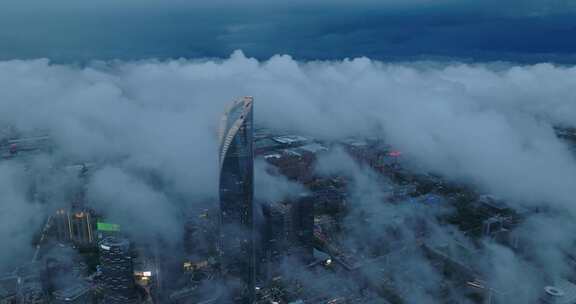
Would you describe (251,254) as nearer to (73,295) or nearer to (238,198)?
(238,198)

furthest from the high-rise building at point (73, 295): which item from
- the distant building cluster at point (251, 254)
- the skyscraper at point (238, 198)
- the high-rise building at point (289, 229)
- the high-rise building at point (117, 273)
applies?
the high-rise building at point (289, 229)

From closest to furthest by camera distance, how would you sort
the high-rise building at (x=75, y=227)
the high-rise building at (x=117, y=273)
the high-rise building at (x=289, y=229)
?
the high-rise building at (x=117, y=273), the high-rise building at (x=289, y=229), the high-rise building at (x=75, y=227)

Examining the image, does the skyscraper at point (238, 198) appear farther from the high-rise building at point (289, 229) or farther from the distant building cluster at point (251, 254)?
the high-rise building at point (289, 229)

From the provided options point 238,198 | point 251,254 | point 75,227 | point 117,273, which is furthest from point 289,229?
point 75,227

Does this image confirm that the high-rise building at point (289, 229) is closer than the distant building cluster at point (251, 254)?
No

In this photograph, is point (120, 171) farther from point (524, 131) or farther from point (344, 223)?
point (524, 131)

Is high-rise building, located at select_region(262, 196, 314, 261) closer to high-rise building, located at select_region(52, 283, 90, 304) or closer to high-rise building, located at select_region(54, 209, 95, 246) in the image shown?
high-rise building, located at select_region(52, 283, 90, 304)
